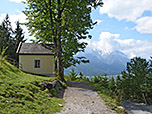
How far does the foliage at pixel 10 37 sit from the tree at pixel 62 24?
18908 mm

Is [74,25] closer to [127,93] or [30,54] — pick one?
[127,93]

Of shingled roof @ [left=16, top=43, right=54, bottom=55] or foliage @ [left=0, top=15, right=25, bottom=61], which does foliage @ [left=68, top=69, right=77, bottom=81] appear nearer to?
shingled roof @ [left=16, top=43, right=54, bottom=55]

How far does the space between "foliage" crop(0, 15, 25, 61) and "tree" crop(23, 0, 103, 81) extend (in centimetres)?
1891

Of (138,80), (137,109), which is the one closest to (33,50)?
(138,80)

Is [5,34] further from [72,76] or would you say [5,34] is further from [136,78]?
[136,78]

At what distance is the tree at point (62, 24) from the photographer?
672 inches

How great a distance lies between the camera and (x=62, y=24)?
17312mm

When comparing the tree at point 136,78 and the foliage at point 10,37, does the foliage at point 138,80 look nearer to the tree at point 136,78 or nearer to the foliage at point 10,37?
the tree at point 136,78

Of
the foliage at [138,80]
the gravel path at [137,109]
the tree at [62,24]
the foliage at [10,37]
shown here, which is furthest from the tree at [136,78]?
the foliage at [10,37]

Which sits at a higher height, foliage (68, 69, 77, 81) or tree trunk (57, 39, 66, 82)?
tree trunk (57, 39, 66, 82)

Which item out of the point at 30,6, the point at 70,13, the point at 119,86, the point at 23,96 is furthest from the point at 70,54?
the point at 23,96

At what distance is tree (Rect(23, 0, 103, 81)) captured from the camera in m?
17.1

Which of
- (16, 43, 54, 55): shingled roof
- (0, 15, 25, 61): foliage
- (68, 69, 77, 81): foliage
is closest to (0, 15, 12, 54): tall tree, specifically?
(0, 15, 25, 61): foliage

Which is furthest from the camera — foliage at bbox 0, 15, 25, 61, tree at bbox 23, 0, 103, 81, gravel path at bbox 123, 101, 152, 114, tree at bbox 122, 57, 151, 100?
foliage at bbox 0, 15, 25, 61
